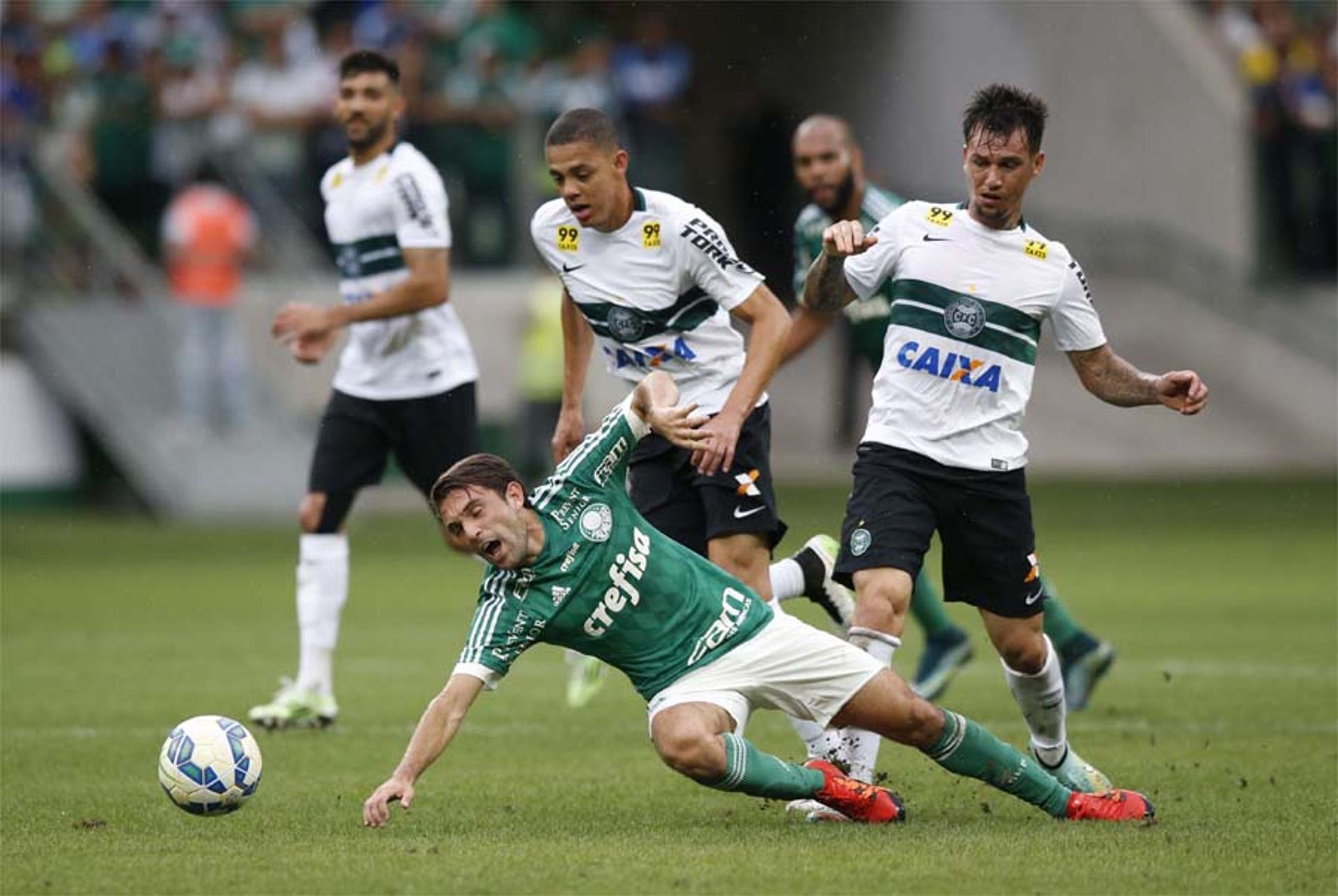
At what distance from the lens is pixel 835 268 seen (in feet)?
25.1

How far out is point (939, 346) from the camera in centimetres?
756

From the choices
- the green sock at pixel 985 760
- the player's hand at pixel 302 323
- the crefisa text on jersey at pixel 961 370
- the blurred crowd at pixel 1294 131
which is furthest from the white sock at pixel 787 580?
the blurred crowd at pixel 1294 131

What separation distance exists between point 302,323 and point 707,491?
2.33 meters

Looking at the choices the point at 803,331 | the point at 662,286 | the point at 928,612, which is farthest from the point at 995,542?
the point at 928,612

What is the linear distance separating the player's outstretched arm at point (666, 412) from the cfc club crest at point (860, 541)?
0.71m

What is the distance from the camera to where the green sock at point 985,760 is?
7016mm

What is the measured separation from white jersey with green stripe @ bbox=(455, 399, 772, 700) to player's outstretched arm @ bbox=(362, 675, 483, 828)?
0.25ft

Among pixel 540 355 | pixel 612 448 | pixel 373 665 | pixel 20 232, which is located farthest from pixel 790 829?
pixel 20 232

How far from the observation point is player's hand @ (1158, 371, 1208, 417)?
7312 millimetres

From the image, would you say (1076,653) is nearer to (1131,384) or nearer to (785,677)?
(1131,384)

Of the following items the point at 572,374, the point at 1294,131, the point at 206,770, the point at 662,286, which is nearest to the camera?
the point at 206,770

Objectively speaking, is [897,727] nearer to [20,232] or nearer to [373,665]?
[373,665]

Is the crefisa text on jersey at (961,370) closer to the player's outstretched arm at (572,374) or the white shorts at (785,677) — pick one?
the white shorts at (785,677)

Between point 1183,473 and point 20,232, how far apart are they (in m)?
13.9
